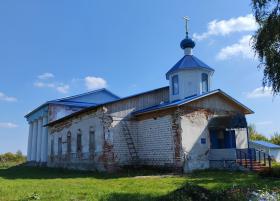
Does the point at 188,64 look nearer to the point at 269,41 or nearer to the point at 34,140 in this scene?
the point at 269,41

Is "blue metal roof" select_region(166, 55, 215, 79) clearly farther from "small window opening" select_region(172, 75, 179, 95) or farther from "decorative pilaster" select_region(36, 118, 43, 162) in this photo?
"decorative pilaster" select_region(36, 118, 43, 162)

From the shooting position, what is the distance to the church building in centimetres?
1972

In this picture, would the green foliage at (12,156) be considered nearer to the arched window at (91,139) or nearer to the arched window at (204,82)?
the arched window at (91,139)

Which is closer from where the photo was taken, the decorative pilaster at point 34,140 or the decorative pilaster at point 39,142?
the decorative pilaster at point 39,142

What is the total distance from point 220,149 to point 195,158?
64.6 inches

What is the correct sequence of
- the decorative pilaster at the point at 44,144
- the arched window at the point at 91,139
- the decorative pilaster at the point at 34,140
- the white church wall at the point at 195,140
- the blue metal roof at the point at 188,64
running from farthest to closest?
the decorative pilaster at the point at 34,140
the decorative pilaster at the point at 44,144
the blue metal roof at the point at 188,64
the arched window at the point at 91,139
the white church wall at the point at 195,140

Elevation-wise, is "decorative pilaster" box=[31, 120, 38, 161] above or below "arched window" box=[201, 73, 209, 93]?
below

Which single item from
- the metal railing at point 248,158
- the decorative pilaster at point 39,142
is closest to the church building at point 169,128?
the metal railing at point 248,158

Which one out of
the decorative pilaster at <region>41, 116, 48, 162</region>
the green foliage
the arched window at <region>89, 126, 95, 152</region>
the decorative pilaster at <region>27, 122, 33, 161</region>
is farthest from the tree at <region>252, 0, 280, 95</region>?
the green foliage

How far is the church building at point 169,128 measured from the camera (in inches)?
776

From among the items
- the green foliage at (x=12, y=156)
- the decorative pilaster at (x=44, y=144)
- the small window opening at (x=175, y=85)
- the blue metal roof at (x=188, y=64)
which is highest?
the blue metal roof at (x=188, y=64)

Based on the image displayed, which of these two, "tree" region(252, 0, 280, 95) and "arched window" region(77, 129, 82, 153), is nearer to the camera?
"tree" region(252, 0, 280, 95)

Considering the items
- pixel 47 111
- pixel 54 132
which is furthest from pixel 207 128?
pixel 47 111

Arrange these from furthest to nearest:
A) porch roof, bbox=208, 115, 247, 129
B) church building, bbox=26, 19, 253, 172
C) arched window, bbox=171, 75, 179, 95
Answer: arched window, bbox=171, 75, 179, 95
porch roof, bbox=208, 115, 247, 129
church building, bbox=26, 19, 253, 172
